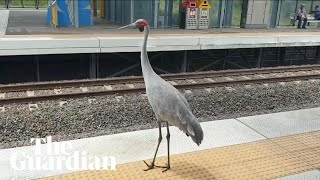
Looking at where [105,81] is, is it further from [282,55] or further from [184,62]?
[282,55]

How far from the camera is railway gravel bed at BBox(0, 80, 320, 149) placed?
710 centimetres

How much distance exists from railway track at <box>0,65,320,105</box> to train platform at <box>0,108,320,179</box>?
302cm

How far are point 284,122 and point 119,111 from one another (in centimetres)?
382

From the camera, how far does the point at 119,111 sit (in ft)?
27.1

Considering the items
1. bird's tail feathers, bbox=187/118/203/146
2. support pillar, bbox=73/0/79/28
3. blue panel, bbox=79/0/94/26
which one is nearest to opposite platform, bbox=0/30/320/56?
support pillar, bbox=73/0/79/28

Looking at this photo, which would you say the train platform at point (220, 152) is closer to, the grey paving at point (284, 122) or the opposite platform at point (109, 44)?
the grey paving at point (284, 122)

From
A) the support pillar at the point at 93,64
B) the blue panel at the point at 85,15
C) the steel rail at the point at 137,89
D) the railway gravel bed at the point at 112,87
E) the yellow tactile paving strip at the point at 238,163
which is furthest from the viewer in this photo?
the blue panel at the point at 85,15

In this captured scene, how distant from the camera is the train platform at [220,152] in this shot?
199 inches

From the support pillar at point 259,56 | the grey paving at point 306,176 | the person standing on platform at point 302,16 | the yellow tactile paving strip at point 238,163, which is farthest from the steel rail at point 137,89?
the person standing on platform at point 302,16

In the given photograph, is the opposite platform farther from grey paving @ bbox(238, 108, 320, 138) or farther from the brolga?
the brolga

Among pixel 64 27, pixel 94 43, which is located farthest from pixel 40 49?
pixel 64 27

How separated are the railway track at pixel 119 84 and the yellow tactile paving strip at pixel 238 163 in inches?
165

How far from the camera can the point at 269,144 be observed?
20.3ft

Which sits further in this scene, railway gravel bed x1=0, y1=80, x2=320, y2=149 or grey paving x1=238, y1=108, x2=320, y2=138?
railway gravel bed x1=0, y1=80, x2=320, y2=149
